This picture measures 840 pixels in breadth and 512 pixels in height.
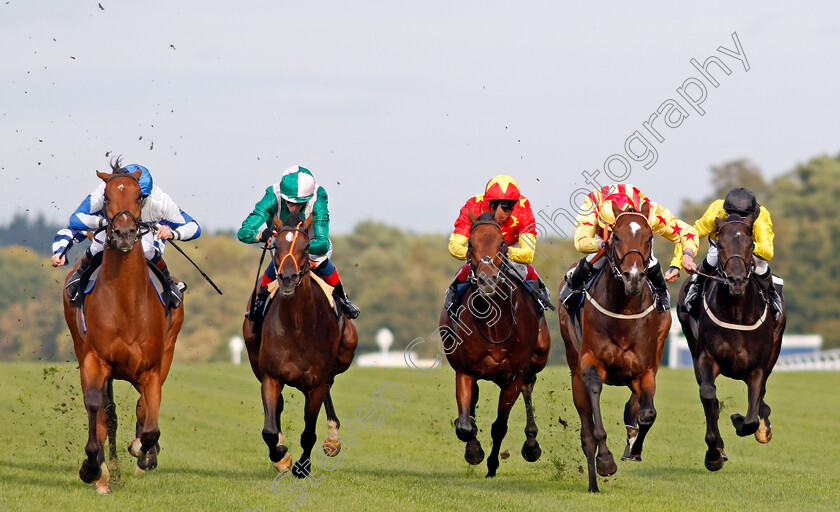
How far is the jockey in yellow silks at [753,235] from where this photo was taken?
36.8 feet

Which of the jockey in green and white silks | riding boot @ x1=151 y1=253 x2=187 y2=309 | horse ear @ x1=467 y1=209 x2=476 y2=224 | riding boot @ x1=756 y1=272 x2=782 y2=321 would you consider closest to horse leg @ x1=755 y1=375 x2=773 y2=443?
riding boot @ x1=756 y1=272 x2=782 y2=321

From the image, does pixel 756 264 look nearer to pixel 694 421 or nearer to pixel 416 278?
pixel 694 421

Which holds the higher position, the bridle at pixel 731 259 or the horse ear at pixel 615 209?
the horse ear at pixel 615 209

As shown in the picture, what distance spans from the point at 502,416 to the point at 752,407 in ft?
7.52

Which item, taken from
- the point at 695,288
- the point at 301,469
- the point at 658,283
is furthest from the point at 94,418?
the point at 695,288

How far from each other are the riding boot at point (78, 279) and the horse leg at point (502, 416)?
3.80 metres

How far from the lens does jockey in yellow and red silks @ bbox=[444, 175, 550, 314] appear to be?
35.6 feet

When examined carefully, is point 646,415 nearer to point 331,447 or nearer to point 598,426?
point 598,426

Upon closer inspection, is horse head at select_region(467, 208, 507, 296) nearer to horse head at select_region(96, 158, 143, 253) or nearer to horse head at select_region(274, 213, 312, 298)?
horse head at select_region(274, 213, 312, 298)

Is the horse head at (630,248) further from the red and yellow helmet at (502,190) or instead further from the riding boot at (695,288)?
the riding boot at (695,288)

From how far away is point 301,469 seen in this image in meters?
10.5

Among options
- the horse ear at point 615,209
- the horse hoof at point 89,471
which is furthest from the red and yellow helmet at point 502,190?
the horse hoof at point 89,471

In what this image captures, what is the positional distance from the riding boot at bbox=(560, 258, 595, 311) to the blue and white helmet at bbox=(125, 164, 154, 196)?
12.2 feet

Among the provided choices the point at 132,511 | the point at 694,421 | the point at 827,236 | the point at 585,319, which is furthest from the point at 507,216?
the point at 827,236
